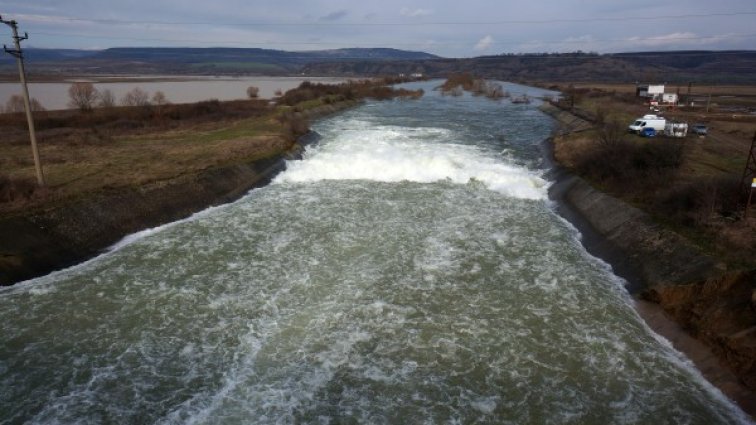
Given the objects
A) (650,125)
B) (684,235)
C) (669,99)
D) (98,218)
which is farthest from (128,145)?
(669,99)

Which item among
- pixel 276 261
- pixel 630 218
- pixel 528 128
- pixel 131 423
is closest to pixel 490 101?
pixel 528 128

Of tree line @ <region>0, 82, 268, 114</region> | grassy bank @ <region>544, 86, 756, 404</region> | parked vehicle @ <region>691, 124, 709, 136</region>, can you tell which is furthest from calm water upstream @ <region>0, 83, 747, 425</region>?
tree line @ <region>0, 82, 268, 114</region>

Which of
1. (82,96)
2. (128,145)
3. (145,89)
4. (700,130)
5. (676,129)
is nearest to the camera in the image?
(128,145)

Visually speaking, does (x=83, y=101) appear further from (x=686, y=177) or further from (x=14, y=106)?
(x=686, y=177)

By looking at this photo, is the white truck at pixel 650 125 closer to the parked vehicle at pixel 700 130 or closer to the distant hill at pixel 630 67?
the parked vehicle at pixel 700 130

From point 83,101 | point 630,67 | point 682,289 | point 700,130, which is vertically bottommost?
point 682,289

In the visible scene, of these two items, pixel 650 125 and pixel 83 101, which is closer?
pixel 650 125

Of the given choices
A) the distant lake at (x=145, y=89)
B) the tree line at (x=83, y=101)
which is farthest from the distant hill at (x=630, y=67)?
the tree line at (x=83, y=101)
